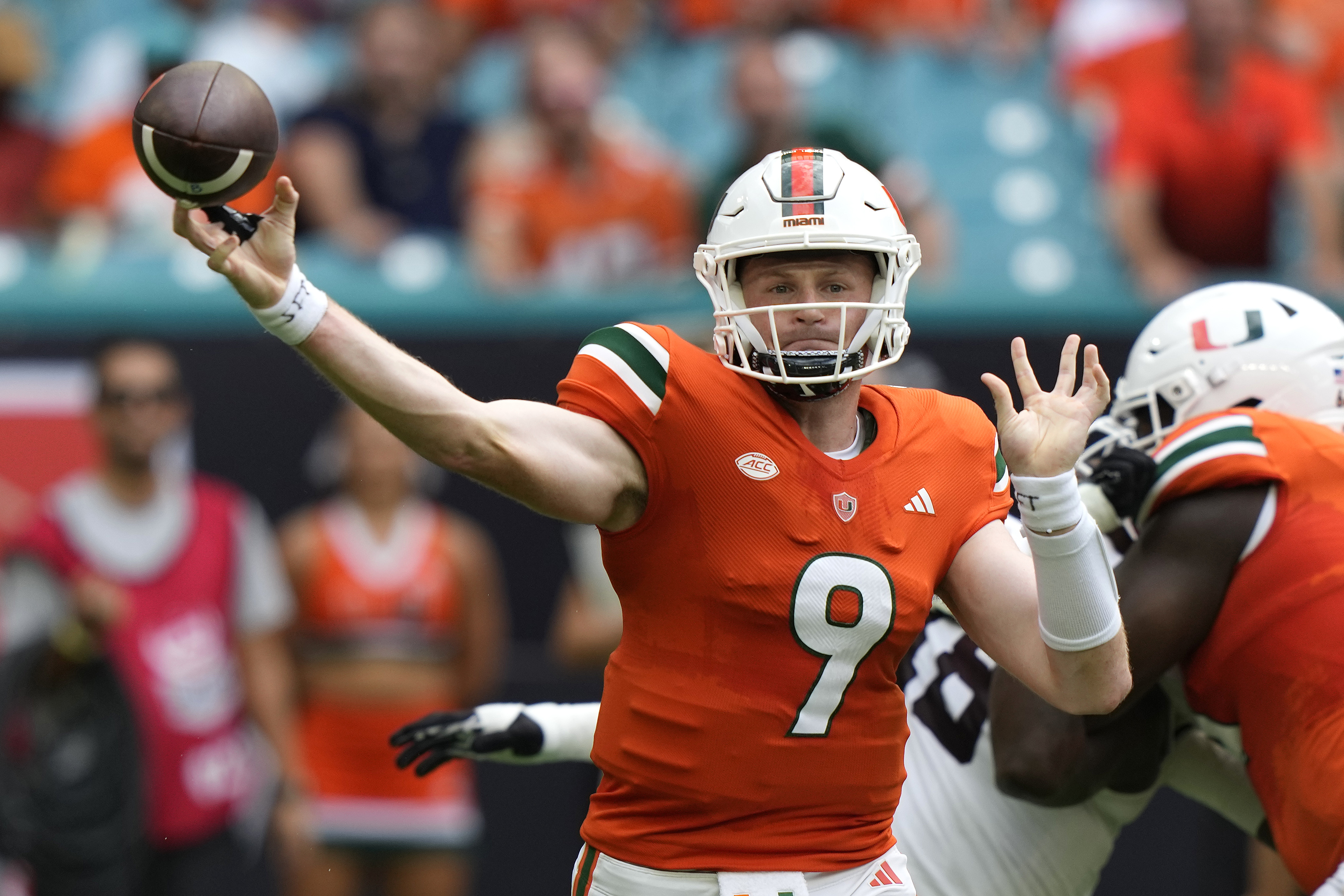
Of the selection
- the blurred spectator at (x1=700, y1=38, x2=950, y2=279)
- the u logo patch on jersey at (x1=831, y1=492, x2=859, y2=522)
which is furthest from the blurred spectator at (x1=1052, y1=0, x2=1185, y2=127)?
the u logo patch on jersey at (x1=831, y1=492, x2=859, y2=522)

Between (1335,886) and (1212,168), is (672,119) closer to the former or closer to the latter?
(1212,168)

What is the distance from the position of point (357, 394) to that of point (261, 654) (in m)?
3.90

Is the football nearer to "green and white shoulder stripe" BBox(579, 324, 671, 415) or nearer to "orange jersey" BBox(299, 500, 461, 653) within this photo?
"green and white shoulder stripe" BBox(579, 324, 671, 415)

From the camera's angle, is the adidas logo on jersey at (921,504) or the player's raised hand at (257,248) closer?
the player's raised hand at (257,248)

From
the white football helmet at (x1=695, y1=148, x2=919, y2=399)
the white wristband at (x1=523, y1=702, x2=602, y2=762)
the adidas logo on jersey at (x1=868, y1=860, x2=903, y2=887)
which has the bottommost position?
the adidas logo on jersey at (x1=868, y1=860, x2=903, y2=887)

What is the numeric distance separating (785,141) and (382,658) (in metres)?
2.63

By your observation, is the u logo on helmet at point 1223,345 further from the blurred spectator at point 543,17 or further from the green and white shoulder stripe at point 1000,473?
the blurred spectator at point 543,17

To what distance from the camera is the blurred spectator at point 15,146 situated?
775cm

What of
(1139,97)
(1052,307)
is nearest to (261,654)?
(1052,307)

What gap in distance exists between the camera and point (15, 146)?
25.6 ft

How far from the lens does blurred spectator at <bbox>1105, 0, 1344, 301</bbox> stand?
23.2ft

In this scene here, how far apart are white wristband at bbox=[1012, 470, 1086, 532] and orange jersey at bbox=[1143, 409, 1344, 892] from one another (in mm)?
706

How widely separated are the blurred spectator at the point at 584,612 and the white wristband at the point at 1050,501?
11.6ft

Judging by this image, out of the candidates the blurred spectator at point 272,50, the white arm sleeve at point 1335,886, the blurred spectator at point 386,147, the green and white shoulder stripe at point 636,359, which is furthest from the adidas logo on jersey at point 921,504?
the blurred spectator at point 272,50
